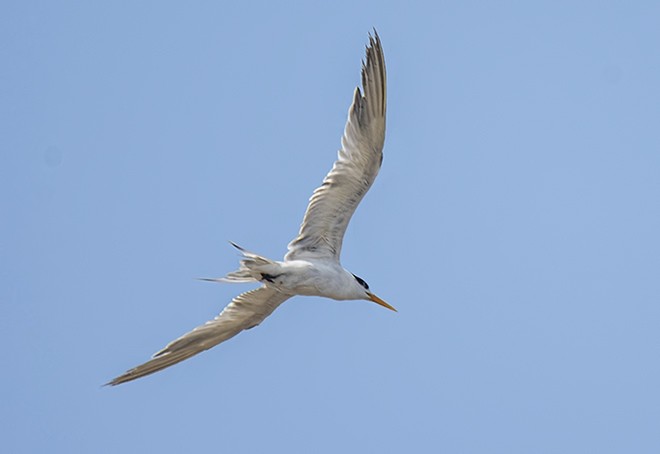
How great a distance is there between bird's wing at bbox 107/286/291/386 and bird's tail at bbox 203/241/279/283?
585 millimetres

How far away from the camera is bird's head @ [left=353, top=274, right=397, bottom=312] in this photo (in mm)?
14070

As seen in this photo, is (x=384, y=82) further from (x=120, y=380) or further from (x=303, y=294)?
(x=120, y=380)

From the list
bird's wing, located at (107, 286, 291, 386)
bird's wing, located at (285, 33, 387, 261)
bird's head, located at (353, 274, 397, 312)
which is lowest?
bird's wing, located at (107, 286, 291, 386)

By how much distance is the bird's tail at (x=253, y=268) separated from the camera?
43.3ft

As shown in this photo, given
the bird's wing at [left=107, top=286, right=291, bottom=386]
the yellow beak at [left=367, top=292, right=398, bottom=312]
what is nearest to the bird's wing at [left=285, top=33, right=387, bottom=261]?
the bird's wing at [left=107, top=286, right=291, bottom=386]

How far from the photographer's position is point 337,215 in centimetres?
1369

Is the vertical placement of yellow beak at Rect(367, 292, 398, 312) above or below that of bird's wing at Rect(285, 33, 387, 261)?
below

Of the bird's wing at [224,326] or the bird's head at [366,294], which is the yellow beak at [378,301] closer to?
the bird's head at [366,294]

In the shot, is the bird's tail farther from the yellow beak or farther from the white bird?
the yellow beak

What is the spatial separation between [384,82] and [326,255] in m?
2.02

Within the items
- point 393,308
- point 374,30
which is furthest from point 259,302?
point 374,30

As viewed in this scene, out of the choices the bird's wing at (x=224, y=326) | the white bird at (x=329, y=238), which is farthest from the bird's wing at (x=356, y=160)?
the bird's wing at (x=224, y=326)

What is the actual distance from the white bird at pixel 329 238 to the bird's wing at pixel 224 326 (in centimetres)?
1

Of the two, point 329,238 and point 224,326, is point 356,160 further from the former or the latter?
point 224,326
